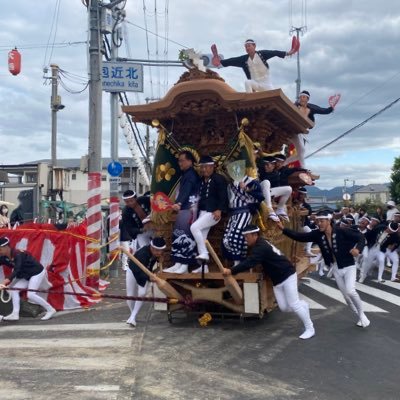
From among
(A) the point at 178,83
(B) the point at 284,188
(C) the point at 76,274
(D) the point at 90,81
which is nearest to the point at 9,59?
(D) the point at 90,81

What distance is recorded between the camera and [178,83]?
779cm

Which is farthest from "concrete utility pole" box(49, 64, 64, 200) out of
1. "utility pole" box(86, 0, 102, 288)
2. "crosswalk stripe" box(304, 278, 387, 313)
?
"crosswalk stripe" box(304, 278, 387, 313)

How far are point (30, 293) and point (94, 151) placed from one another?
4.56 metres

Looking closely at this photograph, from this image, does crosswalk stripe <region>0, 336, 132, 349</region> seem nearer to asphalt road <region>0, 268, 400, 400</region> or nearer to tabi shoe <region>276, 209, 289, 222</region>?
asphalt road <region>0, 268, 400, 400</region>

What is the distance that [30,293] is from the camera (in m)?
8.45

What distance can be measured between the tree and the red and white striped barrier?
22.9 m

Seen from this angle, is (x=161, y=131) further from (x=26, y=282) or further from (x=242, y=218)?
(x=26, y=282)

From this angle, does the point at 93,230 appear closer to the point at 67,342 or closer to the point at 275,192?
the point at 67,342

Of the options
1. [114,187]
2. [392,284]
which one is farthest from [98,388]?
[114,187]

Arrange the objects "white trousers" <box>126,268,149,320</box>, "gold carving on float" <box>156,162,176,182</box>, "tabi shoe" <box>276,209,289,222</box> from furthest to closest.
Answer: "tabi shoe" <box>276,209,289,222</box>
"gold carving on float" <box>156,162,176,182</box>
"white trousers" <box>126,268,149,320</box>

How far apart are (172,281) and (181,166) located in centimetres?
179

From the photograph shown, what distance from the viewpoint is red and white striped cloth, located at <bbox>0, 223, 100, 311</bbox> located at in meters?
9.20

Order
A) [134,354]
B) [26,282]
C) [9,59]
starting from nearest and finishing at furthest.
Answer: [134,354], [26,282], [9,59]

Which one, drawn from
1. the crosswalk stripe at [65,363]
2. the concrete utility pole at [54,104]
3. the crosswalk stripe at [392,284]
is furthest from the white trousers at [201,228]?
the concrete utility pole at [54,104]
